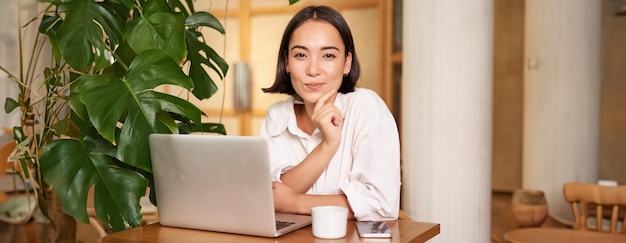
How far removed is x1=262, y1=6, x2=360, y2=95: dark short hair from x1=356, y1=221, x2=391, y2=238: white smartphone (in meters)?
0.43

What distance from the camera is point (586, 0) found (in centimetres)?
429

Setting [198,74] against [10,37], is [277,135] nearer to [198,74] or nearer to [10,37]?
[198,74]

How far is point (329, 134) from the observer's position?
162cm

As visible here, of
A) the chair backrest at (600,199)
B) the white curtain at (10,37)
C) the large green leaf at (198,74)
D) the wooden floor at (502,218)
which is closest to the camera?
the large green leaf at (198,74)

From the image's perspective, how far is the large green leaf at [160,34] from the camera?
183 cm

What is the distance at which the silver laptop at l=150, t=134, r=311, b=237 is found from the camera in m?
1.34

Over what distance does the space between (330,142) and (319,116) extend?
0.23ft

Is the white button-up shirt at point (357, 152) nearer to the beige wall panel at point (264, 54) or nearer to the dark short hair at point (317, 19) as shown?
the dark short hair at point (317, 19)

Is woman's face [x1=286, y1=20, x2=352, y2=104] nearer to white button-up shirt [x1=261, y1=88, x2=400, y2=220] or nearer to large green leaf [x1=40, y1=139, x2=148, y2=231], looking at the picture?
white button-up shirt [x1=261, y1=88, x2=400, y2=220]

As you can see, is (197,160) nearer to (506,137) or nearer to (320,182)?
(320,182)

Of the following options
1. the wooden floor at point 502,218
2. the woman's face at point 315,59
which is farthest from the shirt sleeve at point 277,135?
the wooden floor at point 502,218

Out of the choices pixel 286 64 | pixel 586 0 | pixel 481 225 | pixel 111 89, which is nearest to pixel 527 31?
pixel 586 0

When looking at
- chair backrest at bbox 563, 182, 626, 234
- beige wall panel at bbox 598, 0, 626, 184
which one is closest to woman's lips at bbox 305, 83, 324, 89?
chair backrest at bbox 563, 182, 626, 234

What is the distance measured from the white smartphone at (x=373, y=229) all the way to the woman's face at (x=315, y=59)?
37 cm
